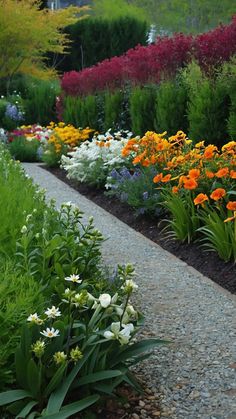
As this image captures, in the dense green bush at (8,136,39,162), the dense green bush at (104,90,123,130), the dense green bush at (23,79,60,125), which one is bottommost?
the dense green bush at (23,79,60,125)

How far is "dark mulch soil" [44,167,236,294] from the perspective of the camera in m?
4.54

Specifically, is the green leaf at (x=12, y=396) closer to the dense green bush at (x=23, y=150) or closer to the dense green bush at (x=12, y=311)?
the dense green bush at (x=12, y=311)

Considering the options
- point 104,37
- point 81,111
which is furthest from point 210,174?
point 104,37

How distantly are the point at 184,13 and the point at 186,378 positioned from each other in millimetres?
34486

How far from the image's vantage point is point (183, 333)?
11.7ft

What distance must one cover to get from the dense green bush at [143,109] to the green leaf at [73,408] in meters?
6.64

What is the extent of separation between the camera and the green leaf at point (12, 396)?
246 centimetres

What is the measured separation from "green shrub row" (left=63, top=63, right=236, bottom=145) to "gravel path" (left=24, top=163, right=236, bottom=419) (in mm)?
1803

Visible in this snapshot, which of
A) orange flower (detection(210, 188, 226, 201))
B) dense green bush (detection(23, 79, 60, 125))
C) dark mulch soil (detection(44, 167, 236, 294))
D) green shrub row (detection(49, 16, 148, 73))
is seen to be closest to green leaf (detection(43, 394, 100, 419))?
dark mulch soil (detection(44, 167, 236, 294))

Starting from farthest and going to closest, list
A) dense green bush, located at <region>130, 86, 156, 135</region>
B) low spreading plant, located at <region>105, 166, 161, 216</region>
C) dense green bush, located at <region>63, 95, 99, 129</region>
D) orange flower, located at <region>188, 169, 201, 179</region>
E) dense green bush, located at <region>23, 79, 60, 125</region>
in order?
dense green bush, located at <region>23, 79, 60, 125</region>
dense green bush, located at <region>63, 95, 99, 129</region>
dense green bush, located at <region>130, 86, 156, 135</region>
low spreading plant, located at <region>105, 166, 161, 216</region>
orange flower, located at <region>188, 169, 201, 179</region>

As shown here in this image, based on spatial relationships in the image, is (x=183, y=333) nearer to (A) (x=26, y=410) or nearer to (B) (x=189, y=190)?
(A) (x=26, y=410)

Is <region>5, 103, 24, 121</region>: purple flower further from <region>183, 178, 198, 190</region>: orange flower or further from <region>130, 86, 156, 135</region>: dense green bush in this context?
<region>183, 178, 198, 190</region>: orange flower

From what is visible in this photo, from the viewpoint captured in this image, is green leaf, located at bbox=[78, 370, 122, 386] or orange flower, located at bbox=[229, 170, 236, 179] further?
orange flower, located at bbox=[229, 170, 236, 179]

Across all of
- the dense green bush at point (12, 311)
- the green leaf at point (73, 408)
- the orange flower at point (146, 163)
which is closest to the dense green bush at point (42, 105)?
the orange flower at point (146, 163)
